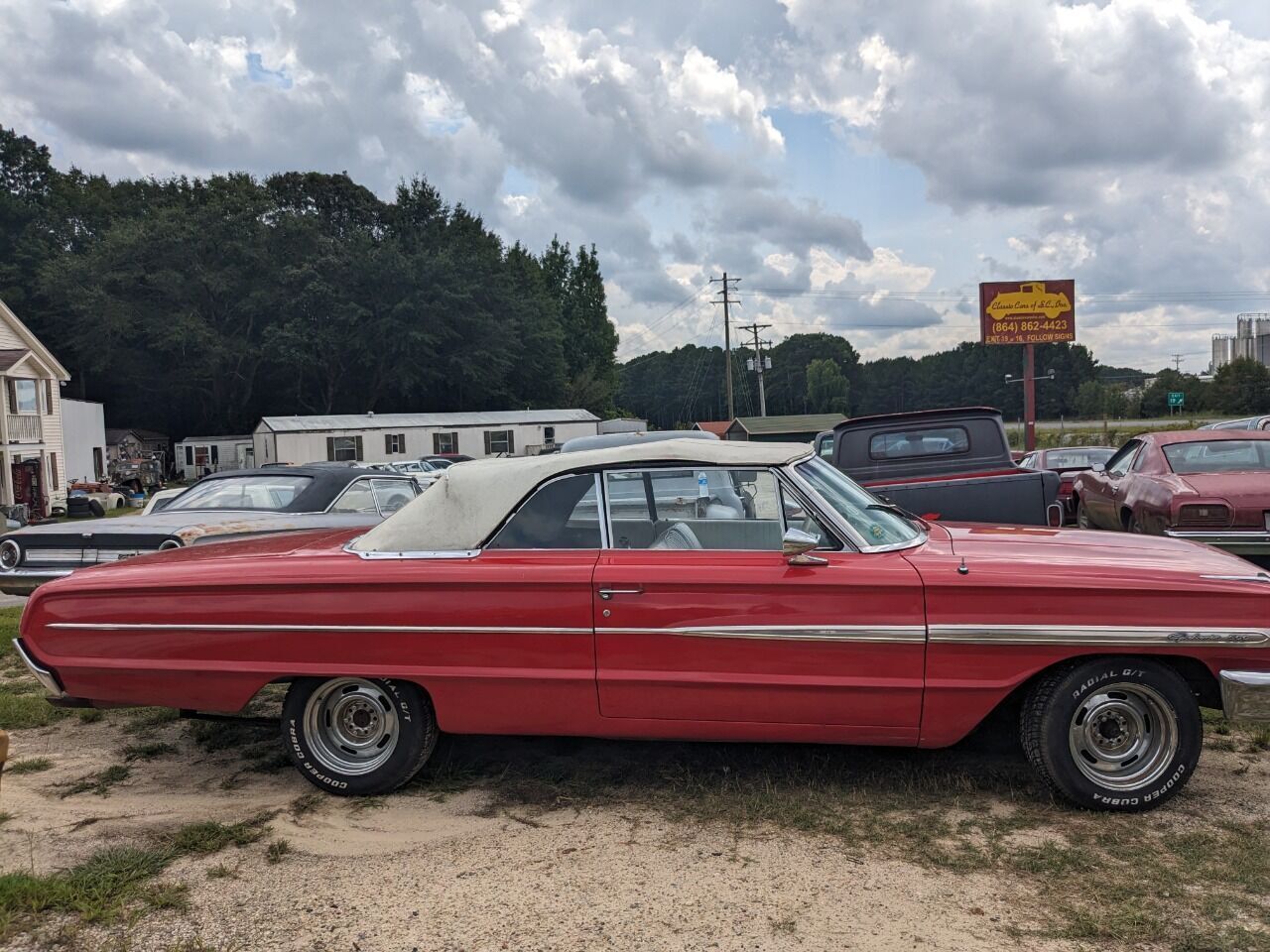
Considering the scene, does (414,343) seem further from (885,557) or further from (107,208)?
(885,557)

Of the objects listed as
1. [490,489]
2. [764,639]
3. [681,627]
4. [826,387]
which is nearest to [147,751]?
[490,489]

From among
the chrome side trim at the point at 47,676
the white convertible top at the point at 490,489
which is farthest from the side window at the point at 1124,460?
the chrome side trim at the point at 47,676

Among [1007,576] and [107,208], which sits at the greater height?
[107,208]

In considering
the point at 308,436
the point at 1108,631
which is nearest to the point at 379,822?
the point at 1108,631

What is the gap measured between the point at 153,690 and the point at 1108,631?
4044 millimetres

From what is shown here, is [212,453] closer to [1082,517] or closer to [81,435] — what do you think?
[81,435]

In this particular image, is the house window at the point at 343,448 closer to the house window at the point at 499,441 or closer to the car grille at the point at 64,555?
the house window at the point at 499,441

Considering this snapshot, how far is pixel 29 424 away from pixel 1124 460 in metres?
36.4

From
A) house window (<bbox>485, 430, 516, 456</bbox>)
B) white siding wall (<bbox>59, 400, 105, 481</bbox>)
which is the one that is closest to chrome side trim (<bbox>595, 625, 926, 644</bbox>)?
white siding wall (<bbox>59, 400, 105, 481</bbox>)

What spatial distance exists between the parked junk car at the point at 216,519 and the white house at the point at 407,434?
37064 millimetres

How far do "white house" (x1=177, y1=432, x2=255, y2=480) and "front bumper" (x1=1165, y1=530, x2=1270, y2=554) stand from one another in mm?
53243

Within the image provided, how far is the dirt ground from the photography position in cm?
308

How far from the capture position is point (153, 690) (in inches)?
171

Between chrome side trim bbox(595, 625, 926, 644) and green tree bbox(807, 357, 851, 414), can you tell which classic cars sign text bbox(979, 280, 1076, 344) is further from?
green tree bbox(807, 357, 851, 414)
